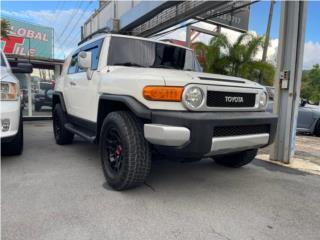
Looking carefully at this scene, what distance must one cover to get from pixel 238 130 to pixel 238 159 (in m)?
1.32

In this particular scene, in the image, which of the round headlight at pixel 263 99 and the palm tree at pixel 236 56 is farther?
the palm tree at pixel 236 56

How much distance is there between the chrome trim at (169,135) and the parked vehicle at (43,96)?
31.6 ft

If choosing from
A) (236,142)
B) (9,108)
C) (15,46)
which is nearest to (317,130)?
(236,142)

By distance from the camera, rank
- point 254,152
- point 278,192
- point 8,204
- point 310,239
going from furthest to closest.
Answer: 1. point 254,152
2. point 278,192
3. point 8,204
4. point 310,239

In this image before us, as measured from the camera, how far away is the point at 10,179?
11.6 feet

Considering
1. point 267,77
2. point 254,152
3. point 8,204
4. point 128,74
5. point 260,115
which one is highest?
point 267,77

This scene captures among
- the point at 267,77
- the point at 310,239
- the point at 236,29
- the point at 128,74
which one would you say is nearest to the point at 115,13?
the point at 236,29

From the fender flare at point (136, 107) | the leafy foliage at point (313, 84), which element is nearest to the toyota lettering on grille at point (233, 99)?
the fender flare at point (136, 107)

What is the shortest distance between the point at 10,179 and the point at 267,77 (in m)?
12.0

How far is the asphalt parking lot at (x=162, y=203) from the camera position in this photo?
2.37 m

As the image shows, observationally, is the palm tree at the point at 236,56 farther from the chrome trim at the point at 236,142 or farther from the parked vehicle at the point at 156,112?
the chrome trim at the point at 236,142

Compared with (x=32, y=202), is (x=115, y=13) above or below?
above

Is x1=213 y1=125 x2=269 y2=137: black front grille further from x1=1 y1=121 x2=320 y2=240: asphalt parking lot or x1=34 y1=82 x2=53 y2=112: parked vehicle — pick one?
x1=34 y1=82 x2=53 y2=112: parked vehicle

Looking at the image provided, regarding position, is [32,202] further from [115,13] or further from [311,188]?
[115,13]
